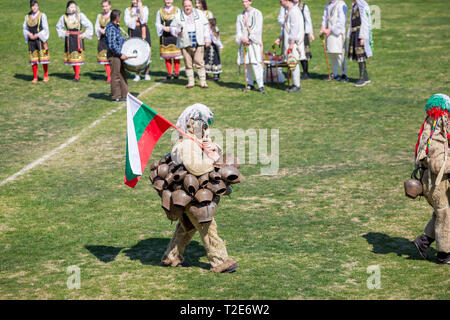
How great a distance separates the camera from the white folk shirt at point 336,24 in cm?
1647

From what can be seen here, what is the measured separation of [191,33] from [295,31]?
2.57m

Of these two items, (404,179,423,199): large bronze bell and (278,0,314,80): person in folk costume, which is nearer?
(404,179,423,199): large bronze bell

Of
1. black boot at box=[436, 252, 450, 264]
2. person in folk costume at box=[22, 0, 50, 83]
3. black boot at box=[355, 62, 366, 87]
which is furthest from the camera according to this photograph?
person in folk costume at box=[22, 0, 50, 83]

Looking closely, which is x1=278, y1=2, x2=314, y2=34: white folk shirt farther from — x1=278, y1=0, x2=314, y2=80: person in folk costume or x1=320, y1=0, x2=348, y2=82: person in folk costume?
x1=320, y1=0, x2=348, y2=82: person in folk costume

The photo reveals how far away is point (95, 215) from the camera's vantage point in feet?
30.6

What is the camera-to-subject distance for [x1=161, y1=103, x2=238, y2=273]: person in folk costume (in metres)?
6.93

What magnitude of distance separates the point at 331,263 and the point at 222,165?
1789mm

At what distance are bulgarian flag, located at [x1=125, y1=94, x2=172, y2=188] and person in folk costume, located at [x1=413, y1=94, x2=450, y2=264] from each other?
2901mm

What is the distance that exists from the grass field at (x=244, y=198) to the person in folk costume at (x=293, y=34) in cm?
62

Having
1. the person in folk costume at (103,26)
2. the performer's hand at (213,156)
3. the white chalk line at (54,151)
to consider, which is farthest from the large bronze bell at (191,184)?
the person in folk costume at (103,26)

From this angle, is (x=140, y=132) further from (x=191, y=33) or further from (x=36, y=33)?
(x=36, y=33)

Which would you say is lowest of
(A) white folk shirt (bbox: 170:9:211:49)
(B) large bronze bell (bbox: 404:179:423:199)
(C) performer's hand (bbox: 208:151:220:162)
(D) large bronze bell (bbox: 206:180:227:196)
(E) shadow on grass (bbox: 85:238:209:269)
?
(E) shadow on grass (bbox: 85:238:209:269)

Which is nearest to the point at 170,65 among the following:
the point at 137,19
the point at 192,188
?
the point at 137,19

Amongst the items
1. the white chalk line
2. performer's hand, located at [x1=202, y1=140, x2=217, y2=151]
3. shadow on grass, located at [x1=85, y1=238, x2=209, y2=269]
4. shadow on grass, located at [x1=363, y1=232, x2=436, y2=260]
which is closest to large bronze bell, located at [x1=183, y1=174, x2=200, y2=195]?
performer's hand, located at [x1=202, y1=140, x2=217, y2=151]
